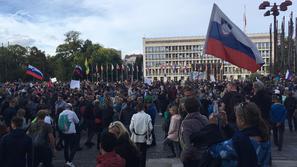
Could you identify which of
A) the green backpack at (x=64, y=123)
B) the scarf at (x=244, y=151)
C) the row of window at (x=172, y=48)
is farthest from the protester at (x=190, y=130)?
the row of window at (x=172, y=48)

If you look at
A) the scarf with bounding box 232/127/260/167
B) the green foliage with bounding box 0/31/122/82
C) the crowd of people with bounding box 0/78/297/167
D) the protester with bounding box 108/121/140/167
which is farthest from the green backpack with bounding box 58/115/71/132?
the green foliage with bounding box 0/31/122/82

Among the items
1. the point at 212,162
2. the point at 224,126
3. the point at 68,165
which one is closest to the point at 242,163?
the point at 212,162

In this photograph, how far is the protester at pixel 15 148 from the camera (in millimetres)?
6121

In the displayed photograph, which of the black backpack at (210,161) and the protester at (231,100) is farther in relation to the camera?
the protester at (231,100)

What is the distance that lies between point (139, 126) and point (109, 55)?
97.5 m

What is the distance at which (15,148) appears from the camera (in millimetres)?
6141

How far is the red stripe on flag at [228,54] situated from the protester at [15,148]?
4038mm

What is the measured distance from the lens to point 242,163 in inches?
144

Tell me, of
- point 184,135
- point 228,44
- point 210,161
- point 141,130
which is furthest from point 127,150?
point 228,44

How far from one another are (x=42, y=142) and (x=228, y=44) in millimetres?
4050

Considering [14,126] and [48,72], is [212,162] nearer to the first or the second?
[14,126]

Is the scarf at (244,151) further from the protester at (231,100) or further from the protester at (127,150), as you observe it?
the protester at (231,100)

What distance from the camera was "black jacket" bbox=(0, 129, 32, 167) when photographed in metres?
6.12

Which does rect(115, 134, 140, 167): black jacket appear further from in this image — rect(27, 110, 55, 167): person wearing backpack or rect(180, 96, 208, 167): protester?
rect(27, 110, 55, 167): person wearing backpack
